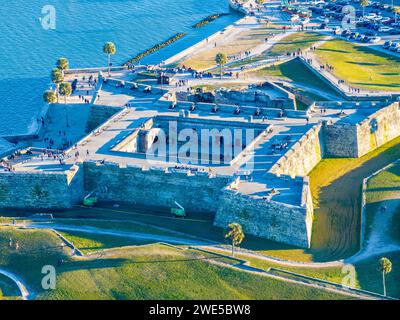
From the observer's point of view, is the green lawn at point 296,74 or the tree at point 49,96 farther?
the green lawn at point 296,74

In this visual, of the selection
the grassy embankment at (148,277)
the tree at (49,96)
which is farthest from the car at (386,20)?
the grassy embankment at (148,277)

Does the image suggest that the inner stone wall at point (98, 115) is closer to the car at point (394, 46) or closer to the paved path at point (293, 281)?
the paved path at point (293, 281)

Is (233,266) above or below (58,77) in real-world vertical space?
below

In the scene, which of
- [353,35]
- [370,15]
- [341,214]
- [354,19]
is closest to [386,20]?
[370,15]

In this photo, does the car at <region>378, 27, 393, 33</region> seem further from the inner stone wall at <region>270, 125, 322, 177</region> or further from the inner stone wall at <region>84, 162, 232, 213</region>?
the inner stone wall at <region>84, 162, 232, 213</region>

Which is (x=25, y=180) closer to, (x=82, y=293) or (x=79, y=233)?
(x=79, y=233)

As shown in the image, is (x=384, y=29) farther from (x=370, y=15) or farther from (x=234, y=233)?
(x=234, y=233)
